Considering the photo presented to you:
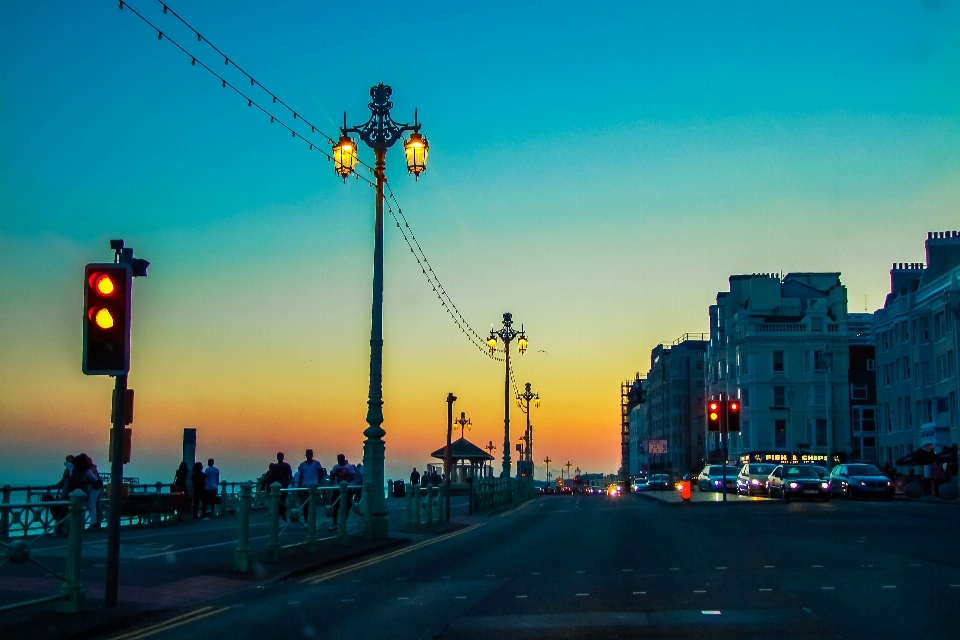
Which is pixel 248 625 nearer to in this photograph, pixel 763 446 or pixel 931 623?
pixel 931 623

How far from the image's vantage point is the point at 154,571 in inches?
609

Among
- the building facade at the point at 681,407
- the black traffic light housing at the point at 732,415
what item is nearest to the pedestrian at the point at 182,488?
the black traffic light housing at the point at 732,415

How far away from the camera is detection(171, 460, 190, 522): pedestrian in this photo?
29.6m

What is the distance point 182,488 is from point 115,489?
20.4 metres

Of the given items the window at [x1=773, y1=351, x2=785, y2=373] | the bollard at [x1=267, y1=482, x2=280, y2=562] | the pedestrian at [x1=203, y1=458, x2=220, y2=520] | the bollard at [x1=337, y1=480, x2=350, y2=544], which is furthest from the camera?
the window at [x1=773, y1=351, x2=785, y2=373]

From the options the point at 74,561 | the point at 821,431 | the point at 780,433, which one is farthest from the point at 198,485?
the point at 821,431

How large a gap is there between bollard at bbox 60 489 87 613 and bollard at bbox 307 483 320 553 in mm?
7340

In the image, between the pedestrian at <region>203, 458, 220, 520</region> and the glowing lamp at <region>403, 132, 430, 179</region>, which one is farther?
the pedestrian at <region>203, 458, 220, 520</region>

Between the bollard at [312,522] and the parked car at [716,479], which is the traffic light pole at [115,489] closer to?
the bollard at [312,522]

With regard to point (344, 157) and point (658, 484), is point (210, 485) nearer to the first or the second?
point (344, 157)

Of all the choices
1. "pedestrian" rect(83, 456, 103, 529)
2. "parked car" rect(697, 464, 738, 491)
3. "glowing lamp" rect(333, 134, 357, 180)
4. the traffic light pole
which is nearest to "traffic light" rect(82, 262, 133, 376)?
the traffic light pole

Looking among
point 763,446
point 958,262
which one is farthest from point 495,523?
point 763,446

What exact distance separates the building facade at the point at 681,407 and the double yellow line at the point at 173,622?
105 meters

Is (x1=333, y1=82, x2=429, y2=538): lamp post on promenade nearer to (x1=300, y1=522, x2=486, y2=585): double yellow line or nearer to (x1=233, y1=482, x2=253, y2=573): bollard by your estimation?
(x1=300, y1=522, x2=486, y2=585): double yellow line
